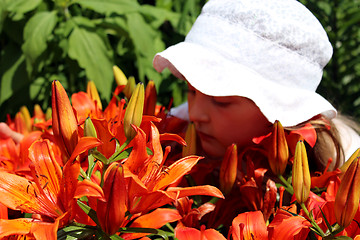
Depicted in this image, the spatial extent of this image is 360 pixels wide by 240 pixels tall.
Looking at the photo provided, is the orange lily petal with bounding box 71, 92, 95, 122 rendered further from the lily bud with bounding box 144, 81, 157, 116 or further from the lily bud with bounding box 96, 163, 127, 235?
the lily bud with bounding box 96, 163, 127, 235

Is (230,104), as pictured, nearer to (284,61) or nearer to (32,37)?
(284,61)

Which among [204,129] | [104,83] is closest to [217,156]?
[204,129]

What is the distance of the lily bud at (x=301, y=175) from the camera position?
626mm

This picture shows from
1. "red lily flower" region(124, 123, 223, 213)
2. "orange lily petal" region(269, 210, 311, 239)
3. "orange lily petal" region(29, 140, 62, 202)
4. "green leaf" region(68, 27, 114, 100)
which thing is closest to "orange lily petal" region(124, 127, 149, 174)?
"red lily flower" region(124, 123, 223, 213)

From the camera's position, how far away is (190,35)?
0.91 metres

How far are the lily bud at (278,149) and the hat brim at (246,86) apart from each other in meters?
0.10

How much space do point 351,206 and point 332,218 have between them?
86 millimetres

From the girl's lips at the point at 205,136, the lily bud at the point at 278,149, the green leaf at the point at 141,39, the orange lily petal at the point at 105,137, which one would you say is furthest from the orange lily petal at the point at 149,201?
the green leaf at the point at 141,39

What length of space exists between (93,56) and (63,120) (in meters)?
0.68

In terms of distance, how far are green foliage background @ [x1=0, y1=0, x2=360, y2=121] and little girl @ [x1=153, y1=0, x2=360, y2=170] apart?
264 millimetres

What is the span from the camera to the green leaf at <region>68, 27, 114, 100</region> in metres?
1.21

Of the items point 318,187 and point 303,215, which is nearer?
point 303,215

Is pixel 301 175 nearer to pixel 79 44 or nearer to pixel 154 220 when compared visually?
pixel 154 220

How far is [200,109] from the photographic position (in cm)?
87
